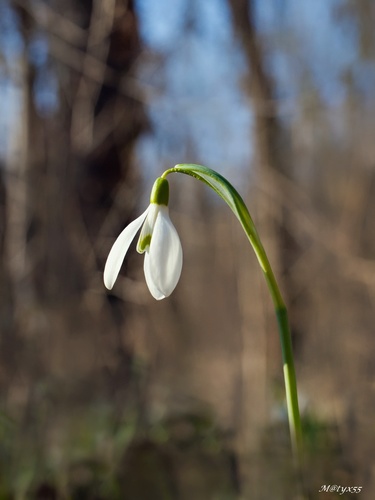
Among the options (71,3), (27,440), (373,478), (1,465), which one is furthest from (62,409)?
(71,3)

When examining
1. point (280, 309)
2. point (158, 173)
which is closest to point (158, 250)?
point (280, 309)

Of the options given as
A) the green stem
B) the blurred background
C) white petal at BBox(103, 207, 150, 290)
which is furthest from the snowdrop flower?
the blurred background

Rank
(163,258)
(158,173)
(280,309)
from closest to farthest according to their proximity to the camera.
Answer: (280,309) < (163,258) < (158,173)

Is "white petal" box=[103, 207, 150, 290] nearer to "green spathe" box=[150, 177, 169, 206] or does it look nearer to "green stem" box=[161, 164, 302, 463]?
"green spathe" box=[150, 177, 169, 206]

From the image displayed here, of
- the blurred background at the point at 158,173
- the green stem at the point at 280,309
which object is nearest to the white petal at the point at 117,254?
the green stem at the point at 280,309

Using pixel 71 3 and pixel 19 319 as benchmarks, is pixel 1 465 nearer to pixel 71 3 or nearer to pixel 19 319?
pixel 19 319

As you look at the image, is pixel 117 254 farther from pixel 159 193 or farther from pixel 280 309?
pixel 280 309

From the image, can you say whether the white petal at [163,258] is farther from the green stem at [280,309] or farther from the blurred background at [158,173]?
the blurred background at [158,173]

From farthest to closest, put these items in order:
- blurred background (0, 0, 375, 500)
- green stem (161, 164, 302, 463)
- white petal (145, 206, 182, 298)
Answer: blurred background (0, 0, 375, 500)
white petal (145, 206, 182, 298)
green stem (161, 164, 302, 463)
